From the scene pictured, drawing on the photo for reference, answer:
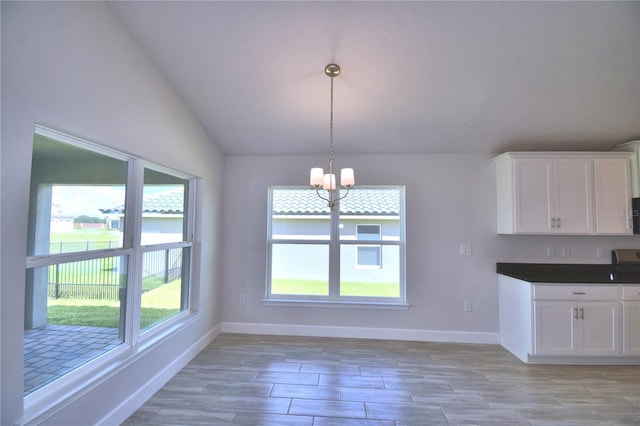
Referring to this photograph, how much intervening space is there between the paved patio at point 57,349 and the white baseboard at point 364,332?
5.92 ft

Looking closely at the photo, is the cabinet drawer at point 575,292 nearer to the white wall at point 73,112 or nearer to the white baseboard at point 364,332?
the white baseboard at point 364,332

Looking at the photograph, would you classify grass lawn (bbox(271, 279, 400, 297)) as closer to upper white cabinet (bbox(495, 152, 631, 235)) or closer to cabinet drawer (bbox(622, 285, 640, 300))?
upper white cabinet (bbox(495, 152, 631, 235))

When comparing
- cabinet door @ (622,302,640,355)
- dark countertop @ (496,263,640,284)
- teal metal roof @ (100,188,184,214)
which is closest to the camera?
teal metal roof @ (100,188,184,214)

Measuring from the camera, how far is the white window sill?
3.60 metres

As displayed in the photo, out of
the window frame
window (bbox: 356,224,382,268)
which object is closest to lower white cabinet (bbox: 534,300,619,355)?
window (bbox: 356,224,382,268)

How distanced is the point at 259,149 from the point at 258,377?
2638 mm

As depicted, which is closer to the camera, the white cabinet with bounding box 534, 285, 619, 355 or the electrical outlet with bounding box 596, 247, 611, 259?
the white cabinet with bounding box 534, 285, 619, 355

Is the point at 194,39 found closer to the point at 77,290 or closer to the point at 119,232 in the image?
the point at 119,232

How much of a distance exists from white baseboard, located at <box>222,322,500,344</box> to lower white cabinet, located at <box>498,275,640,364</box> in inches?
25.0

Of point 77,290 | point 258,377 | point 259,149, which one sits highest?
point 259,149

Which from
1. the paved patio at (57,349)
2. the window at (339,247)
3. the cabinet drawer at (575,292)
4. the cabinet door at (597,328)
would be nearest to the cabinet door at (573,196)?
the cabinet drawer at (575,292)

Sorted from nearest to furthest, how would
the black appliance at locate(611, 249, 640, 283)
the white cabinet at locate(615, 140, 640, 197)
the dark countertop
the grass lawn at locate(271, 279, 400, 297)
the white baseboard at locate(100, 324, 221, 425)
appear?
the white baseboard at locate(100, 324, 221, 425) → the dark countertop → the white cabinet at locate(615, 140, 640, 197) → the black appliance at locate(611, 249, 640, 283) → the grass lawn at locate(271, 279, 400, 297)

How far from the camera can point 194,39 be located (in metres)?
2.23

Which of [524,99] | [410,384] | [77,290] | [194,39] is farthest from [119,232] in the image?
[524,99]
